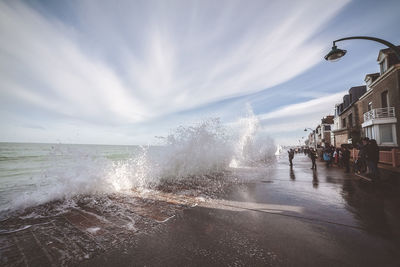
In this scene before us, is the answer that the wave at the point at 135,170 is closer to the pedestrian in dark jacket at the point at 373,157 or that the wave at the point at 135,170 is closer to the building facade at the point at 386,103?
the pedestrian in dark jacket at the point at 373,157

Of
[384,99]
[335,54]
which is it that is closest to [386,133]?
[384,99]

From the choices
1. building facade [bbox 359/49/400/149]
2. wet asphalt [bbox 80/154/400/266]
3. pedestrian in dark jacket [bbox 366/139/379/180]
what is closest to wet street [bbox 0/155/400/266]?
wet asphalt [bbox 80/154/400/266]

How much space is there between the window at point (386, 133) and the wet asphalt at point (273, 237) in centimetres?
1719

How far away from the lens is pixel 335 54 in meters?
5.25

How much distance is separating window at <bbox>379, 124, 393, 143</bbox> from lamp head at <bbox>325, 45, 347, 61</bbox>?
17.2 m

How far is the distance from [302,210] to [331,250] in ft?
5.62

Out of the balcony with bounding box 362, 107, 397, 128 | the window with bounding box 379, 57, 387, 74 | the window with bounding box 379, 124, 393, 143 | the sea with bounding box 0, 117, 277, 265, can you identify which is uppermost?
the window with bounding box 379, 57, 387, 74

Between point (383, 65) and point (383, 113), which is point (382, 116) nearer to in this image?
point (383, 113)

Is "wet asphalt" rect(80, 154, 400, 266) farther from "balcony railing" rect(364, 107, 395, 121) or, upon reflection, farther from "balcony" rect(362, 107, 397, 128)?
"balcony railing" rect(364, 107, 395, 121)

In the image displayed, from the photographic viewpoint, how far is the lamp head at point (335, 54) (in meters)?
5.11

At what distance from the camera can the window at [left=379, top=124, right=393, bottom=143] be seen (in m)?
15.9

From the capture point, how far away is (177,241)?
104 inches

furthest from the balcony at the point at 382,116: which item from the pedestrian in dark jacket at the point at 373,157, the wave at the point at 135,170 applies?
the wave at the point at 135,170

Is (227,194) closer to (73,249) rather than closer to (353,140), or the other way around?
(73,249)
